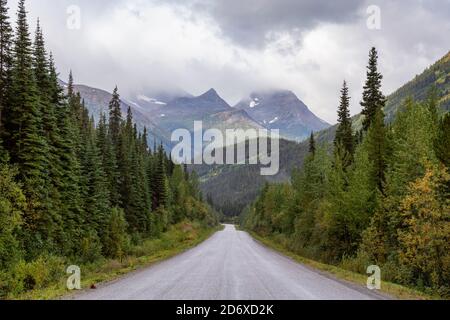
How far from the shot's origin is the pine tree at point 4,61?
2917cm

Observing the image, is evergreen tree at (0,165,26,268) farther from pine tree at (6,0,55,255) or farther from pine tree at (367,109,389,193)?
pine tree at (367,109,389,193)

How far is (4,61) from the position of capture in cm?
3030

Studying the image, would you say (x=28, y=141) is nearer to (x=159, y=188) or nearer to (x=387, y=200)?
(x=387, y=200)

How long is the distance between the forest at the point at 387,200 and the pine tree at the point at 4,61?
23.8 m

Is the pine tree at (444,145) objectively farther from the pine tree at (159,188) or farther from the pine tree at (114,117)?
the pine tree at (159,188)

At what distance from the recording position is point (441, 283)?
2297 centimetres

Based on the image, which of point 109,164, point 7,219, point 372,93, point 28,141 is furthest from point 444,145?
point 109,164

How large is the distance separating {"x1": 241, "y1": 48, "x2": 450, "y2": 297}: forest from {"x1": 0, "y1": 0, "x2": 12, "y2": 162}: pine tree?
23.8 metres

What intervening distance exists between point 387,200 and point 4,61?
2639 cm

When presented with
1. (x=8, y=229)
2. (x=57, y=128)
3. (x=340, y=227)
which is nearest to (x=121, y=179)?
(x=57, y=128)

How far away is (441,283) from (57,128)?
93.1 ft

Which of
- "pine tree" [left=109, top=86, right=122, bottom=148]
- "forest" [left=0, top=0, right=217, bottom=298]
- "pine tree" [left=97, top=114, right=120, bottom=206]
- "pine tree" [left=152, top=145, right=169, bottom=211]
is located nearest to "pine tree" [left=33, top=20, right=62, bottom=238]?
"forest" [left=0, top=0, right=217, bottom=298]
